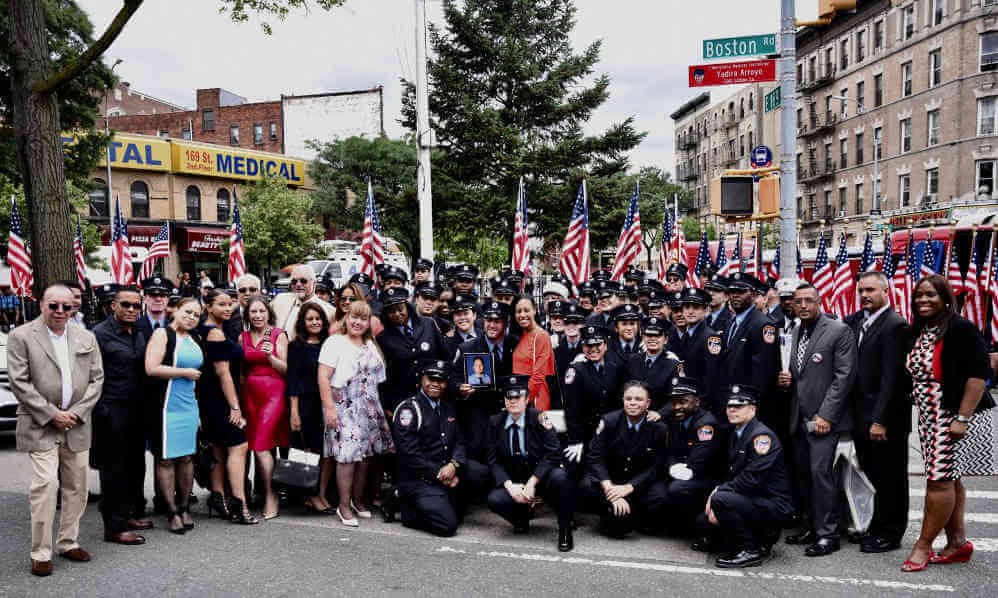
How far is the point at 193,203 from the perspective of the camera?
128ft

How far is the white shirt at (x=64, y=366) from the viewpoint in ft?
17.3

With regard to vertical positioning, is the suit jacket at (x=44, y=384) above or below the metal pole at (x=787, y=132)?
below

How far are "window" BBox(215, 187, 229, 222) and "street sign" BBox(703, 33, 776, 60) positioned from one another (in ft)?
116

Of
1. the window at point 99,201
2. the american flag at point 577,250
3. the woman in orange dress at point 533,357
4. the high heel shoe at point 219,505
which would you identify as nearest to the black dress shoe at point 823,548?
the woman in orange dress at point 533,357

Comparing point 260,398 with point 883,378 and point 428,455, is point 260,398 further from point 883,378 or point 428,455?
point 883,378

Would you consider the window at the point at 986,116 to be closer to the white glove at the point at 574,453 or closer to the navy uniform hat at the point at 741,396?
the navy uniform hat at the point at 741,396

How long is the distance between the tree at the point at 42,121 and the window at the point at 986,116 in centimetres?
3797

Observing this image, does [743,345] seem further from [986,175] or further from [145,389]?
[986,175]

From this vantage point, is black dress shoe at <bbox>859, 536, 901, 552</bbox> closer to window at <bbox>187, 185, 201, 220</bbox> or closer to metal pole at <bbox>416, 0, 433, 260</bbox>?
metal pole at <bbox>416, 0, 433, 260</bbox>

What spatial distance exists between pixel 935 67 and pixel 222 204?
122ft

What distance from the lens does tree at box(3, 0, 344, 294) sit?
9023 millimetres

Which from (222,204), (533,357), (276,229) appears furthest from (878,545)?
(222,204)

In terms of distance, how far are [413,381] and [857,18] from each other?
45488 mm

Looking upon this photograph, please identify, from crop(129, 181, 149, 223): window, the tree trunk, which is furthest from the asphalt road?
crop(129, 181, 149, 223): window
